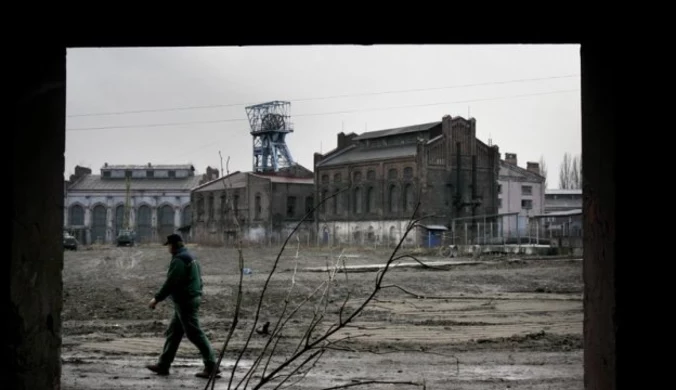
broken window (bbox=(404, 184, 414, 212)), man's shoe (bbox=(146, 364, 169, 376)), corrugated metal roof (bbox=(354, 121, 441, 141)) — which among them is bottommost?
man's shoe (bbox=(146, 364, 169, 376))

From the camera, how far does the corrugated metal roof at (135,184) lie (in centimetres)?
8088

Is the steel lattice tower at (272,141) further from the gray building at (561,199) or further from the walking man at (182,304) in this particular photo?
the walking man at (182,304)

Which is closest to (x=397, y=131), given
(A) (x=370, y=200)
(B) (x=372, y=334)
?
(A) (x=370, y=200)

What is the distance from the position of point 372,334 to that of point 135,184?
8255 cm

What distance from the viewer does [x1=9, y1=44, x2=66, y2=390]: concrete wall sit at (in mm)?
3461

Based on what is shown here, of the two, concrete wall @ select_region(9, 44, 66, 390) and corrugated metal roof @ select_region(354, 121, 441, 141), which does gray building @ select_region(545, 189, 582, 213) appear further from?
concrete wall @ select_region(9, 44, 66, 390)

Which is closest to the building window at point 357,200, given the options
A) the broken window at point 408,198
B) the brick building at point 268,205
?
the brick building at point 268,205

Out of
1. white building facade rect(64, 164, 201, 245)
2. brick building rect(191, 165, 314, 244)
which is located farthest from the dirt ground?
white building facade rect(64, 164, 201, 245)

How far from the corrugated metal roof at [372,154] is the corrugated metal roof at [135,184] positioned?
26.5m

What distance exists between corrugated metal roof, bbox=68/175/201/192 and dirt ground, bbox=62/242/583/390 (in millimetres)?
61149

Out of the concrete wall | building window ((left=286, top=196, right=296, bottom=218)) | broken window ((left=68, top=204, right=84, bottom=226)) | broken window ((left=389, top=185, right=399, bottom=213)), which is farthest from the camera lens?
broken window ((left=68, top=204, right=84, bottom=226))

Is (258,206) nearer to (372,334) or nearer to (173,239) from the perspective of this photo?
(173,239)

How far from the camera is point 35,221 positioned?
3.68 m

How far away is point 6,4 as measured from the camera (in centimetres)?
333
